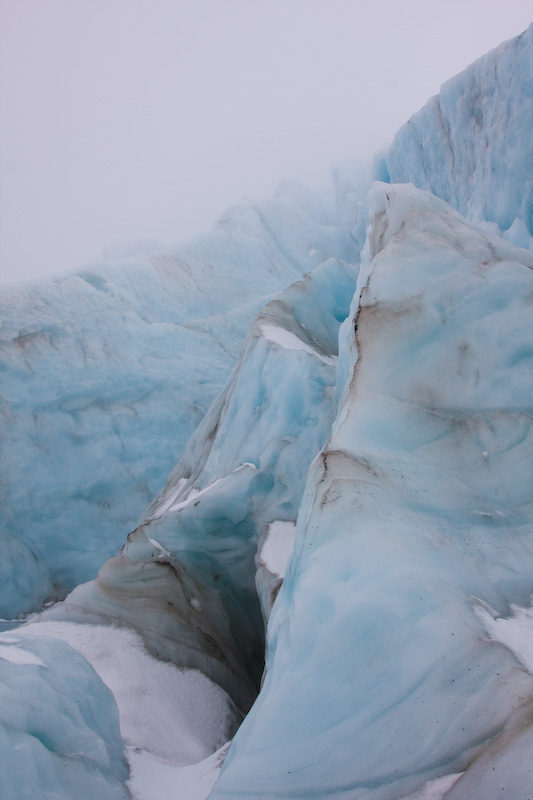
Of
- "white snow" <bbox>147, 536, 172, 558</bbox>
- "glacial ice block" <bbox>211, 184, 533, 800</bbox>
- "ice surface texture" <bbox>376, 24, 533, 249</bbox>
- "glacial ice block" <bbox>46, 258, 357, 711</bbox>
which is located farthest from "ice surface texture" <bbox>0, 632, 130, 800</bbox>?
"ice surface texture" <bbox>376, 24, 533, 249</bbox>

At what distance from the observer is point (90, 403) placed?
19.5 ft

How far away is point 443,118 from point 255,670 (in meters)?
5.49

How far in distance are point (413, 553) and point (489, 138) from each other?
15.3 feet

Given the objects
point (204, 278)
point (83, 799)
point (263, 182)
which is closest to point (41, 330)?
point (204, 278)

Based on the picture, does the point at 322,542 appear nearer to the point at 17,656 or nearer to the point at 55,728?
the point at 55,728

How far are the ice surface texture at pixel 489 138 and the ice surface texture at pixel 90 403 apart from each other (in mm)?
2679

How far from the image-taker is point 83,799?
1676 millimetres

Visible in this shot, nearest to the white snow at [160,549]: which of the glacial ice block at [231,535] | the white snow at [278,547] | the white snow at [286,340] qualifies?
the glacial ice block at [231,535]

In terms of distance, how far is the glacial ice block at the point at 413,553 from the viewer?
4.70 ft

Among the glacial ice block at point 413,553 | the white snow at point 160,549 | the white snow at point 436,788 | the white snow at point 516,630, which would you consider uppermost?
the glacial ice block at point 413,553

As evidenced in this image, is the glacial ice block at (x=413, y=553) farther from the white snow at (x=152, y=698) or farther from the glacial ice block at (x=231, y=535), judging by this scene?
the glacial ice block at (x=231, y=535)

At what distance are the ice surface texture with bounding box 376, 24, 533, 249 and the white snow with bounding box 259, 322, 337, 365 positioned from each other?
7.79ft

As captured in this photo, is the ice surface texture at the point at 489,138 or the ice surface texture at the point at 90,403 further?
the ice surface texture at the point at 90,403

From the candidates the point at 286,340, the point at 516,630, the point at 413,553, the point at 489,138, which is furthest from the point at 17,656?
the point at 489,138
